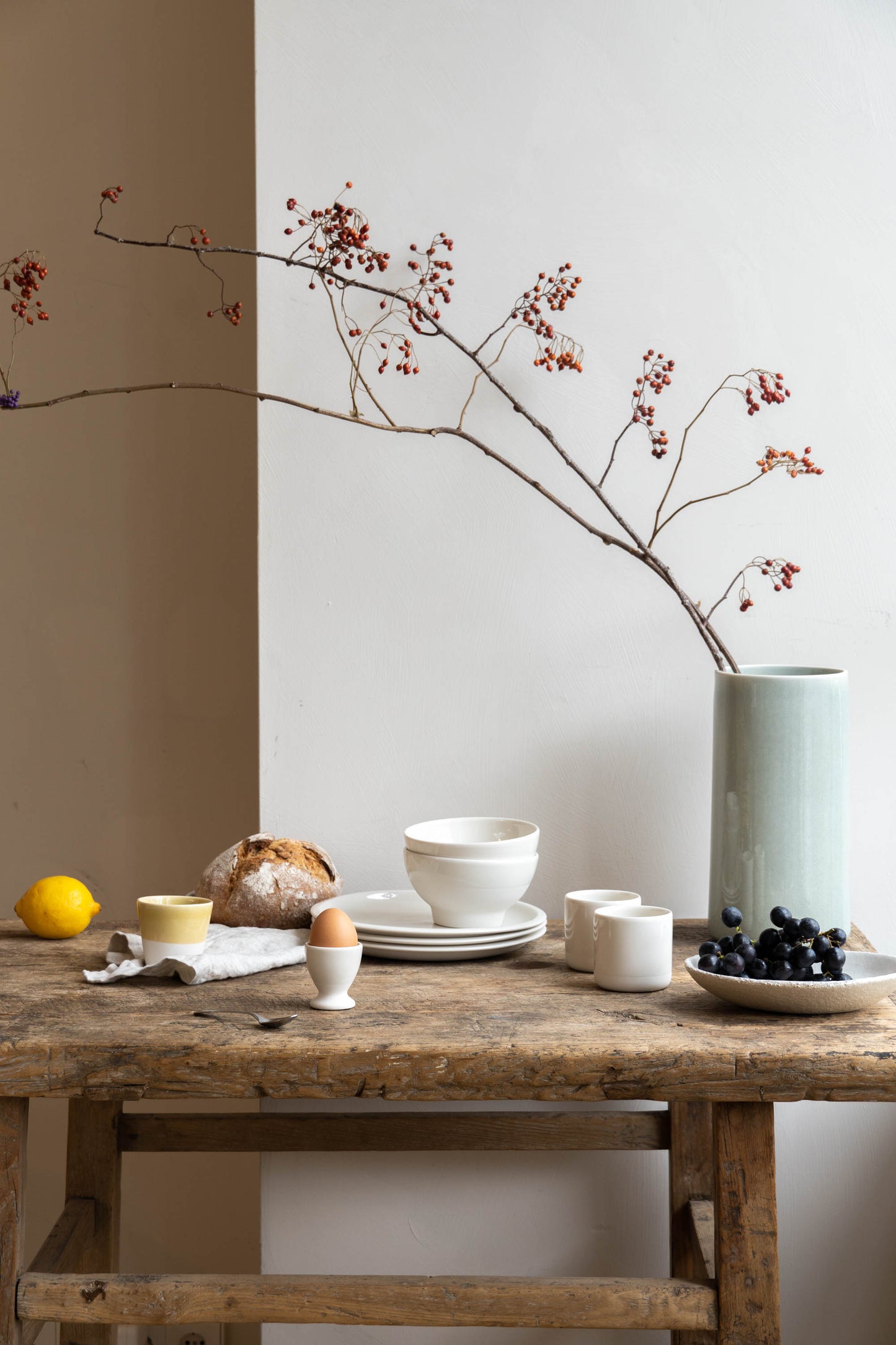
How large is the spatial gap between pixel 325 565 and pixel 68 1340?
3.36 feet

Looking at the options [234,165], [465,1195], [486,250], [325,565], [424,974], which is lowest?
[465,1195]

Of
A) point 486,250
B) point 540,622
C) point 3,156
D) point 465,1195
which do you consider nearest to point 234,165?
point 3,156

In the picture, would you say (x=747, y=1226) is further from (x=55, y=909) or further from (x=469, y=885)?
(x=55, y=909)

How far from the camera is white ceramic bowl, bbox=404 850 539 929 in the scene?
117 cm

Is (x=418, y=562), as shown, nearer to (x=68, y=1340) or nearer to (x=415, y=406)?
(x=415, y=406)

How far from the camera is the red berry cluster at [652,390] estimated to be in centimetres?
134

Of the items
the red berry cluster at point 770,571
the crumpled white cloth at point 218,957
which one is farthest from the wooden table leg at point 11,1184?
the red berry cluster at point 770,571

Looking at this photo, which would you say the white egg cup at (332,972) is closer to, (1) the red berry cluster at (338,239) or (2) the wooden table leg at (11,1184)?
(2) the wooden table leg at (11,1184)

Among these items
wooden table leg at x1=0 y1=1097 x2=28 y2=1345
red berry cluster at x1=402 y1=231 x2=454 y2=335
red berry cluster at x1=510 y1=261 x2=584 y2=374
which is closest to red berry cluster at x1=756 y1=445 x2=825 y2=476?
red berry cluster at x1=510 y1=261 x2=584 y2=374

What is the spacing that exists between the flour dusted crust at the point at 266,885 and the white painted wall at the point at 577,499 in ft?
0.56

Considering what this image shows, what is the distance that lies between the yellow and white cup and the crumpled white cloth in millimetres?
13

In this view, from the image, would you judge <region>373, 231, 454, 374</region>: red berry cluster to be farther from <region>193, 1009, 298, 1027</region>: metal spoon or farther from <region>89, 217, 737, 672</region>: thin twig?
<region>193, 1009, 298, 1027</region>: metal spoon

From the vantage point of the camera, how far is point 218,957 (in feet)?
3.69

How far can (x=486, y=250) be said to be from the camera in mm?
1460
